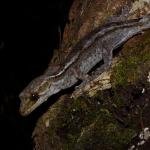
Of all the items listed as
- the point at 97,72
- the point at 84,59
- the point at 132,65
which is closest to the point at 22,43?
the point at 84,59

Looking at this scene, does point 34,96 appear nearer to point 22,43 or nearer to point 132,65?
point 132,65

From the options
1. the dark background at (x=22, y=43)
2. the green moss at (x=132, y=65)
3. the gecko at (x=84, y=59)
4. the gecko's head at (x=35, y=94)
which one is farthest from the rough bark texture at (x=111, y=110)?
the dark background at (x=22, y=43)

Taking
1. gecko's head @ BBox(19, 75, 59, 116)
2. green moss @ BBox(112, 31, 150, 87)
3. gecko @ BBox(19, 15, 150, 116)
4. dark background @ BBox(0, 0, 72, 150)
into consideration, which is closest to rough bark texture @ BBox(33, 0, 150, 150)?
green moss @ BBox(112, 31, 150, 87)

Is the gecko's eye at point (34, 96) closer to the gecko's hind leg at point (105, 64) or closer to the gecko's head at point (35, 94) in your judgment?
the gecko's head at point (35, 94)

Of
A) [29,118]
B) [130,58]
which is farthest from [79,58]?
[29,118]

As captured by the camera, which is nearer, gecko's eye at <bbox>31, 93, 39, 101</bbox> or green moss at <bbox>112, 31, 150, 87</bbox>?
green moss at <bbox>112, 31, 150, 87</bbox>

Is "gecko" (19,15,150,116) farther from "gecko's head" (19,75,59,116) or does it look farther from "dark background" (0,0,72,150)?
"dark background" (0,0,72,150)

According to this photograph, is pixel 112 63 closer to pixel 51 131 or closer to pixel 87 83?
pixel 87 83
